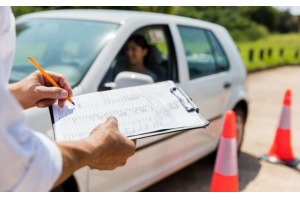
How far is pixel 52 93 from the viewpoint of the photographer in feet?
5.44

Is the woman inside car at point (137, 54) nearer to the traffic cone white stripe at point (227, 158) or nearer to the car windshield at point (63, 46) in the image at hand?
the car windshield at point (63, 46)

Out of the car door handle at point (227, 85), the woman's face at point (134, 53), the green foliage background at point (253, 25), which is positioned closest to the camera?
the woman's face at point (134, 53)

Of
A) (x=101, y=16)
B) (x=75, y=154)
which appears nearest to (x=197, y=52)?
(x=101, y=16)

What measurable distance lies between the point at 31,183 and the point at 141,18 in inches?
99.4

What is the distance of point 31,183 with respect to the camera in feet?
3.45

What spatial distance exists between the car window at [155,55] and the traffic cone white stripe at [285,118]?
1.70m

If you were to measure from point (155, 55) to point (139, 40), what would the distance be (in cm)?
35

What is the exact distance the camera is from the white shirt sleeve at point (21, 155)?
3.30 ft

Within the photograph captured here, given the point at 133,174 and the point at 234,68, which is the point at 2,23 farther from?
the point at 234,68

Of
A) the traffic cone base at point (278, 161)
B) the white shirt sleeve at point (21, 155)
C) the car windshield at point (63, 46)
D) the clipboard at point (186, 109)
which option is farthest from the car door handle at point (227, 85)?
the white shirt sleeve at point (21, 155)

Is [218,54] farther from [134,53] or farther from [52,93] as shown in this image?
[52,93]

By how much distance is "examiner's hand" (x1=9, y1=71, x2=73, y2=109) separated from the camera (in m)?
1.65
